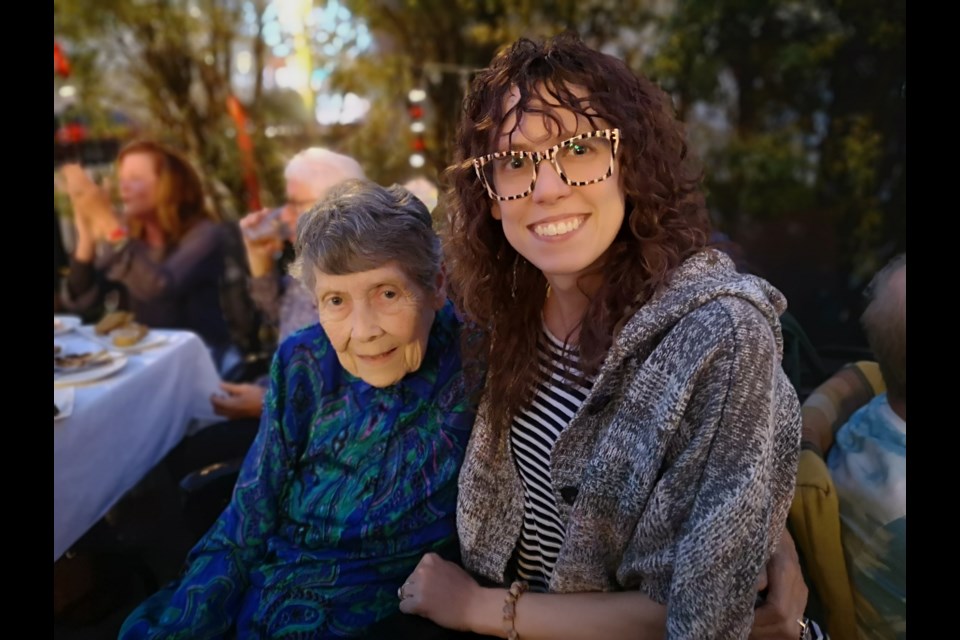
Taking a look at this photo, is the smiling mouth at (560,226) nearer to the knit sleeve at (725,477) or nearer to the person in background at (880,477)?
the knit sleeve at (725,477)

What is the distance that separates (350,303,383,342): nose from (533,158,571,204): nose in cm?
51

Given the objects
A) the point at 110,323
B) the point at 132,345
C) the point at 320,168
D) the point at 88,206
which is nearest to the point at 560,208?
the point at 320,168

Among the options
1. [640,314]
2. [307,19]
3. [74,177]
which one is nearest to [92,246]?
[74,177]

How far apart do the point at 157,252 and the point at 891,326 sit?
13.3 ft

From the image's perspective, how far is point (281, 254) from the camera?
11.0ft

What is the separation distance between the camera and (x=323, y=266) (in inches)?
59.5

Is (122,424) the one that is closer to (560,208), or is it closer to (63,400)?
(63,400)

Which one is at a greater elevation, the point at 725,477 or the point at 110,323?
the point at 725,477

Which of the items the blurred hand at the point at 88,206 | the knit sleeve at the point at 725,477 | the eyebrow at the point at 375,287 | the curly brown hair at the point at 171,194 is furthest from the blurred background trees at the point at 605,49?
the knit sleeve at the point at 725,477

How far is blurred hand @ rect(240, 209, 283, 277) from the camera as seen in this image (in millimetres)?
3215

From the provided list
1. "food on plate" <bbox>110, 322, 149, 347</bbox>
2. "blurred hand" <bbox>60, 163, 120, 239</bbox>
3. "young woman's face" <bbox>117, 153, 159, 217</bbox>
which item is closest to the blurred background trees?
"blurred hand" <bbox>60, 163, 120, 239</bbox>
